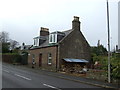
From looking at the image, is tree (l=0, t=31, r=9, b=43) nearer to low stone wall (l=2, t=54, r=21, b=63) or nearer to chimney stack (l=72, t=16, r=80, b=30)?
low stone wall (l=2, t=54, r=21, b=63)

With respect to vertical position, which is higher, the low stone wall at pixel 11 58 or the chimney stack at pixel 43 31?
the chimney stack at pixel 43 31

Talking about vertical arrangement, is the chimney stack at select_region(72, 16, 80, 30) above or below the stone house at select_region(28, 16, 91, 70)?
above

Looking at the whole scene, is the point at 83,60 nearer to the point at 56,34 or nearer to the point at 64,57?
the point at 64,57

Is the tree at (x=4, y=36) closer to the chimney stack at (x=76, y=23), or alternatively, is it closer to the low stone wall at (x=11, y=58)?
the low stone wall at (x=11, y=58)

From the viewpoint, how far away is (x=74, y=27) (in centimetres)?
3416

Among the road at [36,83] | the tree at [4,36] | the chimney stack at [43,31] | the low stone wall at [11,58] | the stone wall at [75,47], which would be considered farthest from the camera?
the tree at [4,36]

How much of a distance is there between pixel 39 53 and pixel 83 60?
811 cm

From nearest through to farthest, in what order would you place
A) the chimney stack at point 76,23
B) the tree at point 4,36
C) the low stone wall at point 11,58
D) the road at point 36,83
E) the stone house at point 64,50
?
the road at point 36,83, the stone house at point 64,50, the chimney stack at point 76,23, the low stone wall at point 11,58, the tree at point 4,36

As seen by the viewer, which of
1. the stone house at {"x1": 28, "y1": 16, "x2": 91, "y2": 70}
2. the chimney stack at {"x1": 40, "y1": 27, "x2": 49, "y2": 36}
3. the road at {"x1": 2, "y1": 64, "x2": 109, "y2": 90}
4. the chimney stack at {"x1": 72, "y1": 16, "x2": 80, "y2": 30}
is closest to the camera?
the road at {"x1": 2, "y1": 64, "x2": 109, "y2": 90}

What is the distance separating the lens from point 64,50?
107 feet

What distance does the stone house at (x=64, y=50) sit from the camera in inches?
1259

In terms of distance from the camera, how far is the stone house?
105ft

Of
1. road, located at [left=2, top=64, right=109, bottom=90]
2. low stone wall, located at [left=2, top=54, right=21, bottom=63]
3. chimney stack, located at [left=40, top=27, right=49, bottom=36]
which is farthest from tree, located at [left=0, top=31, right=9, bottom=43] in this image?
road, located at [left=2, top=64, right=109, bottom=90]

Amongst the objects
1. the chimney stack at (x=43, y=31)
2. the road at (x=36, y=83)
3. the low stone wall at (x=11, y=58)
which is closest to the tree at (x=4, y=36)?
the low stone wall at (x=11, y=58)
